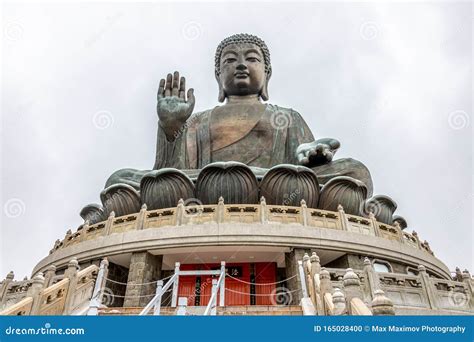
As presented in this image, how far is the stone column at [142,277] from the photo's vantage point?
7.66 metres

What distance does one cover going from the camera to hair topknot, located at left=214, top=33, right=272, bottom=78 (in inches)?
661

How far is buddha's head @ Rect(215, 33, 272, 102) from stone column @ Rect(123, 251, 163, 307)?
948 cm

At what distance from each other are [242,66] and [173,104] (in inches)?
172

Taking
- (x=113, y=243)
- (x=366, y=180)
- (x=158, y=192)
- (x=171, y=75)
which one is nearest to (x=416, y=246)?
(x=366, y=180)

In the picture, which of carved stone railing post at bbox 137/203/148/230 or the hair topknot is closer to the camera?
carved stone railing post at bbox 137/203/148/230

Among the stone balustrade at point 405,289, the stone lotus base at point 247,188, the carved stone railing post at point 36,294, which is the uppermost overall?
the stone lotus base at point 247,188

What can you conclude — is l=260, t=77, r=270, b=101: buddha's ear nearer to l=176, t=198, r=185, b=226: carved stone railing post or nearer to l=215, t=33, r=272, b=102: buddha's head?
l=215, t=33, r=272, b=102: buddha's head

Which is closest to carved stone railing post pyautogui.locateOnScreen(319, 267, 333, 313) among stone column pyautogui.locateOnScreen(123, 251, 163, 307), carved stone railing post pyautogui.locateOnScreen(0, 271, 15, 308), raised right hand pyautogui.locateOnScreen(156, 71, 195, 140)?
stone column pyautogui.locateOnScreen(123, 251, 163, 307)

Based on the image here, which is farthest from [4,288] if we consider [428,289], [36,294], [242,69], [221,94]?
[221,94]

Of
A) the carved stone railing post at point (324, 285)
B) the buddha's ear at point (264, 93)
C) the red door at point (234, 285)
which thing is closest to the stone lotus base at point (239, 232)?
the red door at point (234, 285)

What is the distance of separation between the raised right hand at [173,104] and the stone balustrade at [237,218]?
490 cm

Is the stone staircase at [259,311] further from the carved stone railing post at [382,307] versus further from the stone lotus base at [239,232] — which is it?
the stone lotus base at [239,232]

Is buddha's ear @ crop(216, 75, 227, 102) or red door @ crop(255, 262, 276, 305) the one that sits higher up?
buddha's ear @ crop(216, 75, 227, 102)
